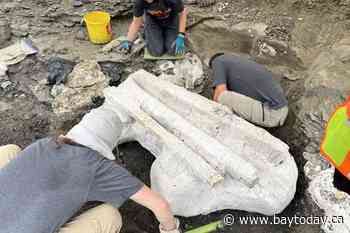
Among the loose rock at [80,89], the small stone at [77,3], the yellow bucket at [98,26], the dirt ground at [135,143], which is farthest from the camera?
the small stone at [77,3]

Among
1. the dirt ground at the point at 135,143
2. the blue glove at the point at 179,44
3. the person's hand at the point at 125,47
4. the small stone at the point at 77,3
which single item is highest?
the small stone at the point at 77,3

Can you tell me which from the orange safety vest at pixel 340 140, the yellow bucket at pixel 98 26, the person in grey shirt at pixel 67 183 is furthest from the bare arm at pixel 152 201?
the yellow bucket at pixel 98 26

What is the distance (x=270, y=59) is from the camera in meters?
4.10

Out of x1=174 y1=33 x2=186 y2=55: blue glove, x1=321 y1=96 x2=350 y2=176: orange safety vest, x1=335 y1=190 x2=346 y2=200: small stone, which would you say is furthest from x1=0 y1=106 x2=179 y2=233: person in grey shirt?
x1=174 y1=33 x2=186 y2=55: blue glove

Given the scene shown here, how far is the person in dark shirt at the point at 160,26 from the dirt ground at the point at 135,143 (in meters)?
0.23

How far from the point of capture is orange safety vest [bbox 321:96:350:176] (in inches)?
84.4

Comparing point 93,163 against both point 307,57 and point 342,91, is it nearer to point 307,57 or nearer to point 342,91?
point 342,91

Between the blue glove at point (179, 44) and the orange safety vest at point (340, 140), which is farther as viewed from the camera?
the blue glove at point (179, 44)

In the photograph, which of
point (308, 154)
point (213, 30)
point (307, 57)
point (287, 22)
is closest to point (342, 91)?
point (308, 154)

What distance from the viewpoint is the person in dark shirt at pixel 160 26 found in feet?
13.0

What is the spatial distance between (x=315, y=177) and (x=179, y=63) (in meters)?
1.78

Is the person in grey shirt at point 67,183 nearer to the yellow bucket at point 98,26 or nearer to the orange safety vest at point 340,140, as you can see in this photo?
the orange safety vest at point 340,140

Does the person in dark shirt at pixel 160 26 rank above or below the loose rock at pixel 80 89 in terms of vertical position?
above

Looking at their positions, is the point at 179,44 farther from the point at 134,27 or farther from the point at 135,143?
the point at 135,143
